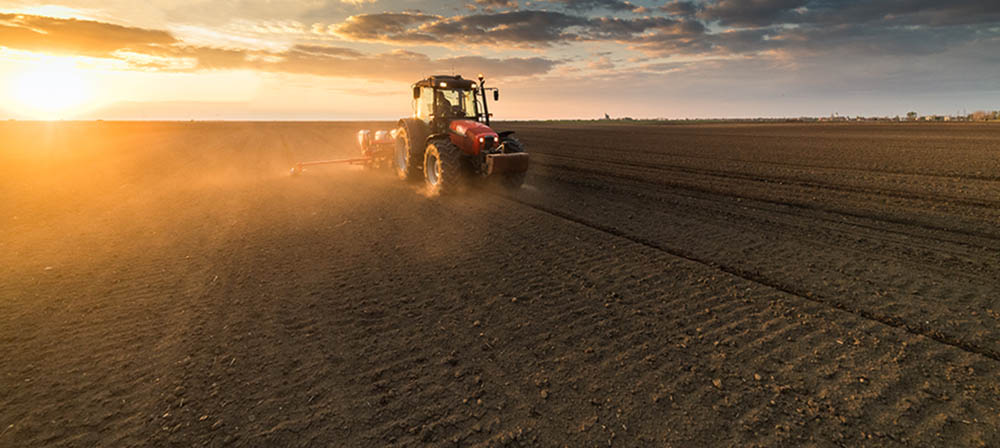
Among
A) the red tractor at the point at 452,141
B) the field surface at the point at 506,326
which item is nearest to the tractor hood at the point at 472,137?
the red tractor at the point at 452,141

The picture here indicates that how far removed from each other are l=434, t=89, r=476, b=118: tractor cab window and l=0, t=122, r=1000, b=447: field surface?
362cm

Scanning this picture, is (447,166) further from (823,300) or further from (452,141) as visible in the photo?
(823,300)

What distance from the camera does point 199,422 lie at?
9.32 ft

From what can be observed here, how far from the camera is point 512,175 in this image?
11141mm

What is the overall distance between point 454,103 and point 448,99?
189 mm

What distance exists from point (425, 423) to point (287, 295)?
2.82 metres

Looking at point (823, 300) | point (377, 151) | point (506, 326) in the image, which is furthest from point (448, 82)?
point (823, 300)

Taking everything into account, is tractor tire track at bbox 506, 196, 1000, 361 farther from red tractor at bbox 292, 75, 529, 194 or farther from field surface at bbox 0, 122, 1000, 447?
red tractor at bbox 292, 75, 529, 194

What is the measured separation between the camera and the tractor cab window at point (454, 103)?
11.2m

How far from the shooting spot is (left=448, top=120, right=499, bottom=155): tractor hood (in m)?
9.69

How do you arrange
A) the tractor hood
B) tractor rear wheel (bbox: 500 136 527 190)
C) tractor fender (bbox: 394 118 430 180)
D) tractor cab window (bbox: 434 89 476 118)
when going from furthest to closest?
tractor fender (bbox: 394 118 430 180) < tractor cab window (bbox: 434 89 476 118) < tractor rear wheel (bbox: 500 136 527 190) < the tractor hood

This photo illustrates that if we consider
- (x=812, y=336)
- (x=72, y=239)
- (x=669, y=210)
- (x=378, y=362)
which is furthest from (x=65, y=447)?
(x=669, y=210)

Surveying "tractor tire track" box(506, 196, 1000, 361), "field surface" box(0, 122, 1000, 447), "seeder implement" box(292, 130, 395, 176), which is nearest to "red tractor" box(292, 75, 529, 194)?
"field surface" box(0, 122, 1000, 447)

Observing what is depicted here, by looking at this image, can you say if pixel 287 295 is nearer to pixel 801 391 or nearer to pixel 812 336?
pixel 801 391
